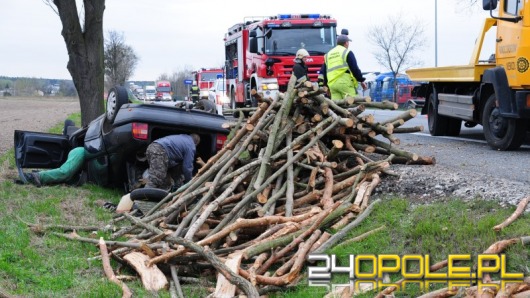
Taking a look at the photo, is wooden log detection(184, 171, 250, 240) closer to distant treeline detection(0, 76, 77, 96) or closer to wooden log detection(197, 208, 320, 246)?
wooden log detection(197, 208, 320, 246)

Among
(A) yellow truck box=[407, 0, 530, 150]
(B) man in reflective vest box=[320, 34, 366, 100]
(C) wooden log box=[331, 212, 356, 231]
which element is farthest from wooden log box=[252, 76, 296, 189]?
(A) yellow truck box=[407, 0, 530, 150]

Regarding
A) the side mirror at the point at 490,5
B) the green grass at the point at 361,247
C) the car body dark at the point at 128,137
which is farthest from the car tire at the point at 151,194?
the side mirror at the point at 490,5

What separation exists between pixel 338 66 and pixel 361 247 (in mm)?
6875

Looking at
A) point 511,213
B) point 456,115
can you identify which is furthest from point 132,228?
point 456,115

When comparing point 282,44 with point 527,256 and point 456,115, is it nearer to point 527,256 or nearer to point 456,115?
point 456,115

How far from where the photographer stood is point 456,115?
14.5m

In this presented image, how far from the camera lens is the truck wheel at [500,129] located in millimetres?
12188

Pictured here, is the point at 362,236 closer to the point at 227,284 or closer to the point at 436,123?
the point at 227,284

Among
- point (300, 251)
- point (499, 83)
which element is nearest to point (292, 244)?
point (300, 251)

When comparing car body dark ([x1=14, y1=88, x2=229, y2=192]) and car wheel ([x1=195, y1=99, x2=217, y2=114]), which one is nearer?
car body dark ([x1=14, y1=88, x2=229, y2=192])

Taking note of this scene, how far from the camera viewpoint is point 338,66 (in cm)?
1312

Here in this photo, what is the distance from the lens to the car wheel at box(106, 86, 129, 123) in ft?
36.3

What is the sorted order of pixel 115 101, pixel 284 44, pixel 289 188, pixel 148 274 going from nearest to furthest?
pixel 148 274, pixel 289 188, pixel 115 101, pixel 284 44

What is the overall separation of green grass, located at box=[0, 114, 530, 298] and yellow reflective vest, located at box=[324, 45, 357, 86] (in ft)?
18.3
